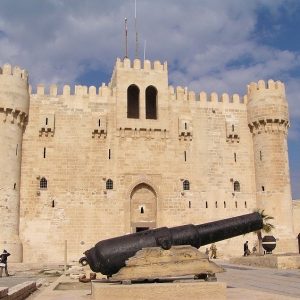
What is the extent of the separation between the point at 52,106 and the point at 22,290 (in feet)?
61.8

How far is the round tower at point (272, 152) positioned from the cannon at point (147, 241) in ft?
64.9

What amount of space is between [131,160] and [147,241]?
19.2m

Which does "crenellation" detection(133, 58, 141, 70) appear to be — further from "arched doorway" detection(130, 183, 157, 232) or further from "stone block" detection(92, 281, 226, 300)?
"stone block" detection(92, 281, 226, 300)

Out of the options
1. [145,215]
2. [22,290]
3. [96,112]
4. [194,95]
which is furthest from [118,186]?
[22,290]

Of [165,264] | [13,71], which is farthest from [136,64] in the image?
[165,264]

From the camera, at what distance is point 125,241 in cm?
714

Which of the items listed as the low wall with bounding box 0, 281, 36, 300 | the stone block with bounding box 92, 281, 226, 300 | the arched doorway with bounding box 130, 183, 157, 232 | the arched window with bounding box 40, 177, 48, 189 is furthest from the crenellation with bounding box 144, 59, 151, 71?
the stone block with bounding box 92, 281, 226, 300

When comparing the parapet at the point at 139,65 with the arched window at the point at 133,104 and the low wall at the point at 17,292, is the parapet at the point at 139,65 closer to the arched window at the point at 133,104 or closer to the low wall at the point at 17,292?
the arched window at the point at 133,104

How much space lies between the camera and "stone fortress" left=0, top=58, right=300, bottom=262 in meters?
24.7

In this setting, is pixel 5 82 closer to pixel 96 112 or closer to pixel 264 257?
pixel 96 112

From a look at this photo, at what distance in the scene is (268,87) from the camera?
92.9ft

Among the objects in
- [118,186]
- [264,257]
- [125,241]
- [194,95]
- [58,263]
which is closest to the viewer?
[125,241]

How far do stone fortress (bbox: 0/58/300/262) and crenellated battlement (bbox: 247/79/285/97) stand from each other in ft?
0.22

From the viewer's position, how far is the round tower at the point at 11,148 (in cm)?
2341
